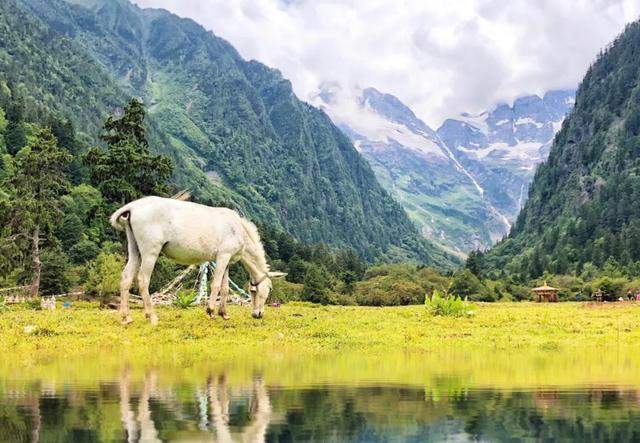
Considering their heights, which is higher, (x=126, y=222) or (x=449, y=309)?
(x=126, y=222)

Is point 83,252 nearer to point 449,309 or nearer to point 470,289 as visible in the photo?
point 470,289

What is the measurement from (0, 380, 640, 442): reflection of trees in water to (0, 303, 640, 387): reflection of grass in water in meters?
1.63

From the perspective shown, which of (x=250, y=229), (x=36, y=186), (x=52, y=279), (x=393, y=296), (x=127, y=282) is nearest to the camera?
(x=127, y=282)

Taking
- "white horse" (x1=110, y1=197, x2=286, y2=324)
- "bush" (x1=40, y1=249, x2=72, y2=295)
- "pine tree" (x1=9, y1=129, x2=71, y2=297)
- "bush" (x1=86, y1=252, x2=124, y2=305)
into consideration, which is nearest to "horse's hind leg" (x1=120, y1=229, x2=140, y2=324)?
"white horse" (x1=110, y1=197, x2=286, y2=324)

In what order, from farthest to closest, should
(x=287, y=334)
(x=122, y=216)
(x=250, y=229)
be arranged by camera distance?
(x=250, y=229) → (x=122, y=216) → (x=287, y=334)

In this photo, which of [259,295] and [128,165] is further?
[128,165]

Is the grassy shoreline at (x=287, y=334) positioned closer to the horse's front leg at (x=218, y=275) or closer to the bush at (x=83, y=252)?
the horse's front leg at (x=218, y=275)

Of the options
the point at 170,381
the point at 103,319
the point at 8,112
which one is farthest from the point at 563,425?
the point at 8,112

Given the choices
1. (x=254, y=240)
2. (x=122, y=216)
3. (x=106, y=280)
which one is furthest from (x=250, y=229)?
(x=106, y=280)

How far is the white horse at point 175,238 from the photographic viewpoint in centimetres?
2545

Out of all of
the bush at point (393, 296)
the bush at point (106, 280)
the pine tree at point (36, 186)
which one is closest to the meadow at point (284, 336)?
the bush at point (106, 280)

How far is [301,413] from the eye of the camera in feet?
37.5

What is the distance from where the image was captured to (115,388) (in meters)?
13.9

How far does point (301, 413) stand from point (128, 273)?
637 inches
